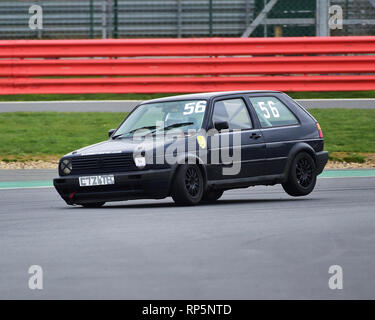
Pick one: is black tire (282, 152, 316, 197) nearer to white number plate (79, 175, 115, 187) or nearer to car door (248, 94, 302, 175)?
car door (248, 94, 302, 175)

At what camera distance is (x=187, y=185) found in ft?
38.3

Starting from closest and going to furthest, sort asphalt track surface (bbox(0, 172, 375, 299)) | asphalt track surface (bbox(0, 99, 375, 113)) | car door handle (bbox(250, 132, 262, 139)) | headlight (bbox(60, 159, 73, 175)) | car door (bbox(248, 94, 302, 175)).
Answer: asphalt track surface (bbox(0, 172, 375, 299)), headlight (bbox(60, 159, 73, 175)), car door handle (bbox(250, 132, 262, 139)), car door (bbox(248, 94, 302, 175)), asphalt track surface (bbox(0, 99, 375, 113))

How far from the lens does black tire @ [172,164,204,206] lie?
11492 millimetres

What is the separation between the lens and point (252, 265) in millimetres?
7656

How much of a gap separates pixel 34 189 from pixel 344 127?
6906mm

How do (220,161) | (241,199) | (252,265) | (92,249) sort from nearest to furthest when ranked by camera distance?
1. (252,265)
2. (92,249)
3. (220,161)
4. (241,199)

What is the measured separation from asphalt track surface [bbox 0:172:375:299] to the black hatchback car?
0.23 metres

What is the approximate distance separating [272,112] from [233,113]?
2.24 ft

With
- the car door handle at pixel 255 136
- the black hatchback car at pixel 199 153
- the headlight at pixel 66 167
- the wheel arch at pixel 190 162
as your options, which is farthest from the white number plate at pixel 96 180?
the car door handle at pixel 255 136

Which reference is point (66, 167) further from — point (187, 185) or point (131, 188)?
point (187, 185)

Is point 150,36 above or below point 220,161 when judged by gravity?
above

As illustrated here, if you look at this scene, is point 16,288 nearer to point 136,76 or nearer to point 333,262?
point 333,262

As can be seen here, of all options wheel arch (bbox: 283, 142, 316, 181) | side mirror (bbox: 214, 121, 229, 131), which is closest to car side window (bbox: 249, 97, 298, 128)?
wheel arch (bbox: 283, 142, 316, 181)

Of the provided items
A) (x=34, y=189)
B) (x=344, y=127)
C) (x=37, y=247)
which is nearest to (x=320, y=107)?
(x=344, y=127)
